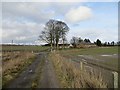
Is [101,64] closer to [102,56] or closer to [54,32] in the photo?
[102,56]

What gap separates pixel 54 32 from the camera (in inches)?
3701

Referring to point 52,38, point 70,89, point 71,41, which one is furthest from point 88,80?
point 71,41

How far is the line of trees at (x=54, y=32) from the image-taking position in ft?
307

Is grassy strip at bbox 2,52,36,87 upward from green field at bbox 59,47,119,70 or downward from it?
upward

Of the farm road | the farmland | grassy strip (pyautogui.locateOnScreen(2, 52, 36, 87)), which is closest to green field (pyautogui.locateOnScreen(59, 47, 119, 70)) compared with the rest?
the farmland

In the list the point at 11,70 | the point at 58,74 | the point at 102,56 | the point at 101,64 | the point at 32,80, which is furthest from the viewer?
the point at 102,56

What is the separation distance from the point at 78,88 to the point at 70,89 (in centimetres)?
111

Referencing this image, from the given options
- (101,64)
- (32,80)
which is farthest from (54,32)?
(32,80)

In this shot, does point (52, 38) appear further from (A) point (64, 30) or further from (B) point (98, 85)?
(B) point (98, 85)

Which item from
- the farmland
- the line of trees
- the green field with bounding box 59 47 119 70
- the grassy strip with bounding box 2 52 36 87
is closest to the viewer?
the farmland

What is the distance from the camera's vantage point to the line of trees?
93438mm

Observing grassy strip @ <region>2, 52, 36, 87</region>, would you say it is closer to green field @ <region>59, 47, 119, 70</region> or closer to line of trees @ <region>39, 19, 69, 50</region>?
green field @ <region>59, 47, 119, 70</region>

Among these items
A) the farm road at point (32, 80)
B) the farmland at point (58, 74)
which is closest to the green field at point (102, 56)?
the farmland at point (58, 74)

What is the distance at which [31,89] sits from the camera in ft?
46.4
